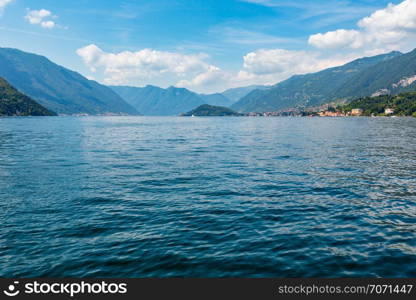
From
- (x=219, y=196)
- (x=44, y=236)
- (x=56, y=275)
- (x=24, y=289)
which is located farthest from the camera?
(x=219, y=196)

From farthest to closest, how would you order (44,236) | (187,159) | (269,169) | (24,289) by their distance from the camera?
1. (187,159)
2. (269,169)
3. (44,236)
4. (24,289)

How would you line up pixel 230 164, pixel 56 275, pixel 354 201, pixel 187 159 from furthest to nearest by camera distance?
1. pixel 187 159
2. pixel 230 164
3. pixel 354 201
4. pixel 56 275

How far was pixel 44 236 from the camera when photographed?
18.3m

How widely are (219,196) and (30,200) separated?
1719 centimetres

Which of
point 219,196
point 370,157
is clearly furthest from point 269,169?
point 370,157

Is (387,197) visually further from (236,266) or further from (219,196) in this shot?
(236,266)

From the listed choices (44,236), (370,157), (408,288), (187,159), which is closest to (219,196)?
(44,236)

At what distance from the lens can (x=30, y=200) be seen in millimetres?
26219

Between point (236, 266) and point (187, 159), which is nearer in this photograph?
point (236, 266)

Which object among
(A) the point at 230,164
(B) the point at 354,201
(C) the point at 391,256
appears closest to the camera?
(C) the point at 391,256

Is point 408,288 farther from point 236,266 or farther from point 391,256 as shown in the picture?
point 236,266

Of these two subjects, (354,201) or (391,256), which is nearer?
(391,256)

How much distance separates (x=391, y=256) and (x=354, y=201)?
425 inches

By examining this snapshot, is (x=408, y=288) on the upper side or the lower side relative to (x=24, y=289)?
lower
